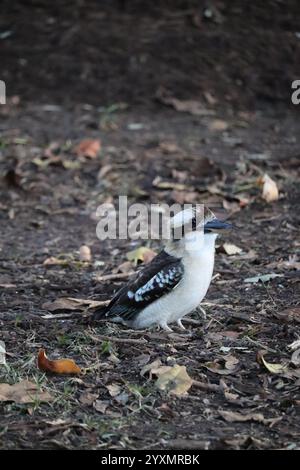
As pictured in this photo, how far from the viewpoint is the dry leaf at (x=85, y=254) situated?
9008 mm

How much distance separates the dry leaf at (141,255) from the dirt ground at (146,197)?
0.56 feet

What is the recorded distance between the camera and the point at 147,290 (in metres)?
7.22

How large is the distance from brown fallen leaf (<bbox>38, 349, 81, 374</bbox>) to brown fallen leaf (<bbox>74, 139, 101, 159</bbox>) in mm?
5878

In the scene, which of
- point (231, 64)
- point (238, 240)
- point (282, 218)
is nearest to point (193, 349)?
point (238, 240)

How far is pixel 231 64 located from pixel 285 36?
93cm

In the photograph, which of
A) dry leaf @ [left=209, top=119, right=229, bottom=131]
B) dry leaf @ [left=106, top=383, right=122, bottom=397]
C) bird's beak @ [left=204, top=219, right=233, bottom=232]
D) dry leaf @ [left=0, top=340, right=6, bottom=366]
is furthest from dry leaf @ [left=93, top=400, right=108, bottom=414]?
dry leaf @ [left=209, top=119, right=229, bottom=131]

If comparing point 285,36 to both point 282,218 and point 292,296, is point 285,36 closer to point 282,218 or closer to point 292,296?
point 282,218

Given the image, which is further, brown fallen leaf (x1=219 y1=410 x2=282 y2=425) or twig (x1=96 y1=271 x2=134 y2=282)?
twig (x1=96 y1=271 x2=134 y2=282)

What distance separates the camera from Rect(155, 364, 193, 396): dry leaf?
5910 mm

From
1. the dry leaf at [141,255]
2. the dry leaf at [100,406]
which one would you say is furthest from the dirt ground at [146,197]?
the dry leaf at [141,255]

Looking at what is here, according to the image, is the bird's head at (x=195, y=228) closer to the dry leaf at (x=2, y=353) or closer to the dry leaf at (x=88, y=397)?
the dry leaf at (x=2, y=353)

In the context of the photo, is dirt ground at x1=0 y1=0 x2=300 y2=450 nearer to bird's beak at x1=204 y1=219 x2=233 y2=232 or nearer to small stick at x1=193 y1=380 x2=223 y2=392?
small stick at x1=193 y1=380 x2=223 y2=392

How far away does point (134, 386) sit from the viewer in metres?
5.93

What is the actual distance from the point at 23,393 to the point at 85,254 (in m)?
3.42
